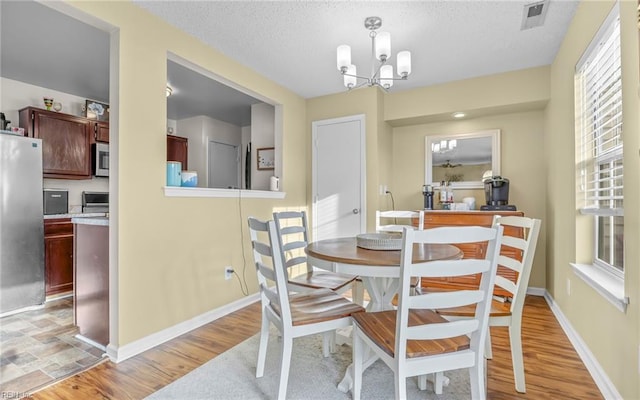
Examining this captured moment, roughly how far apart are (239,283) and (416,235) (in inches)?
95.0

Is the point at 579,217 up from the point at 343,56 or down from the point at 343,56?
down

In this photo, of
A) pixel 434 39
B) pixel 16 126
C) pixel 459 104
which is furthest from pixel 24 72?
pixel 459 104

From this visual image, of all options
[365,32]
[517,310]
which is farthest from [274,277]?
[365,32]

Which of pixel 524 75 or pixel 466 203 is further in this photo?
pixel 466 203

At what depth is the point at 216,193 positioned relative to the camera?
2865 millimetres

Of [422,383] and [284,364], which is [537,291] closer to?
[422,383]

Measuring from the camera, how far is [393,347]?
1.26 m

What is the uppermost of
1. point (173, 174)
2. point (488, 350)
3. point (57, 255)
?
point (173, 174)

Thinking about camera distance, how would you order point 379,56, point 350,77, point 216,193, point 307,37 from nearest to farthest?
1. point 379,56
2. point 350,77
3. point 307,37
4. point 216,193

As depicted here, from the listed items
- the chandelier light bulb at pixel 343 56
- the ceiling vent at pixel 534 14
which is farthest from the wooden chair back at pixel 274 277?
the ceiling vent at pixel 534 14

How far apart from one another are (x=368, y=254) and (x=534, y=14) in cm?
221

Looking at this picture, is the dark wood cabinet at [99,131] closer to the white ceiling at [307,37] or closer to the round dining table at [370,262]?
the white ceiling at [307,37]

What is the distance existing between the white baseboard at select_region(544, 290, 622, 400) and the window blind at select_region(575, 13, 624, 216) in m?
0.87

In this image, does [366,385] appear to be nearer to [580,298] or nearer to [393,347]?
[393,347]
